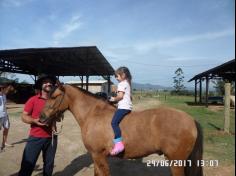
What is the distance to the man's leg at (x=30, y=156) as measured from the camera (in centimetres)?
455

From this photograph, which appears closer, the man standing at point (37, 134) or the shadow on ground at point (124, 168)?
the man standing at point (37, 134)

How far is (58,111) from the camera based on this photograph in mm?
4734

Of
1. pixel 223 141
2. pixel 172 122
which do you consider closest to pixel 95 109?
pixel 172 122

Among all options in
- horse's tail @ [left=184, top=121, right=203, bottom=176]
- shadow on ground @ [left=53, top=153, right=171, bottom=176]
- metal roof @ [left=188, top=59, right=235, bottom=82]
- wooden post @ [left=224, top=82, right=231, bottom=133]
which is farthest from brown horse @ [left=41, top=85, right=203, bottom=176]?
metal roof @ [left=188, top=59, right=235, bottom=82]

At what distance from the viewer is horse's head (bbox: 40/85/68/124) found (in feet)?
14.9

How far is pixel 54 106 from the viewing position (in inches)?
183

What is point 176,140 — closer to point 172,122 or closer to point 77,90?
point 172,122

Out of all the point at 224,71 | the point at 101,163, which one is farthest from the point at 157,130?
the point at 224,71

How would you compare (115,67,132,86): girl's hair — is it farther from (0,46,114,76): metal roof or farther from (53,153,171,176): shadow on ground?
(0,46,114,76): metal roof

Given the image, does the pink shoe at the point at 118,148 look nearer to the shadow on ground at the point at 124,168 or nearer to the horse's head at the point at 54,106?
the horse's head at the point at 54,106

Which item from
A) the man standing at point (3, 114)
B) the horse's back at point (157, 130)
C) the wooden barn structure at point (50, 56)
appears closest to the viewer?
the horse's back at point (157, 130)

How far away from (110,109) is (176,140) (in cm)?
119

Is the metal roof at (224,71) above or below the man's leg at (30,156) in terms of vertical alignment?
above

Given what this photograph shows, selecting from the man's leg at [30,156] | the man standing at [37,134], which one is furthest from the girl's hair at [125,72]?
the man's leg at [30,156]
